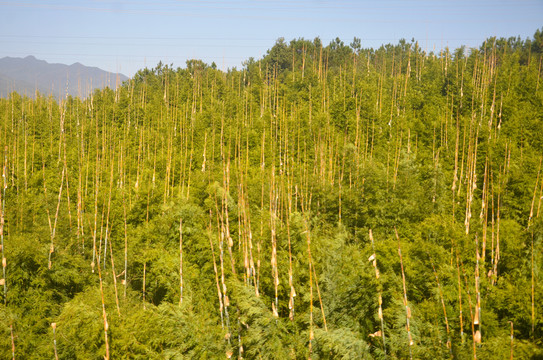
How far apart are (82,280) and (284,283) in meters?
11.7

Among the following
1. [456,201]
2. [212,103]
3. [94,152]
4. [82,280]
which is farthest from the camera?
[212,103]

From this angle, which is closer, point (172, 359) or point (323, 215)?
point (172, 359)

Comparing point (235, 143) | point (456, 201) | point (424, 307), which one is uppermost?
point (235, 143)

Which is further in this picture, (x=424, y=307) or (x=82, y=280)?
(x=82, y=280)

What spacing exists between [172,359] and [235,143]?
27.5m

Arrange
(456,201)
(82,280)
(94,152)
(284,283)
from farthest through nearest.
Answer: (94,152) → (456,201) → (82,280) → (284,283)

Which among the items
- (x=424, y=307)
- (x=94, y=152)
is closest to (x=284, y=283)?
(x=424, y=307)

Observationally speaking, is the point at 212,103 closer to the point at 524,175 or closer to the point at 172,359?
the point at 524,175

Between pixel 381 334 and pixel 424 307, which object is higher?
pixel 424 307

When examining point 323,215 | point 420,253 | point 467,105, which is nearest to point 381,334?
point 420,253

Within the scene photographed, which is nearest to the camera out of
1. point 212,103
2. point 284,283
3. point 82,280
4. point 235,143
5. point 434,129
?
point 284,283

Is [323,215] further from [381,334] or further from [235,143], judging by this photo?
[235,143]

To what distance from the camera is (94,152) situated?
135 feet

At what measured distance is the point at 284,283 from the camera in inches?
637
